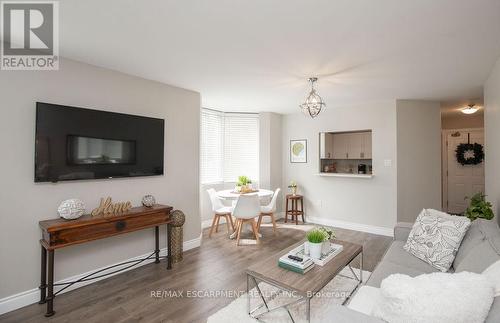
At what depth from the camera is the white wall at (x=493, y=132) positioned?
2.85 meters

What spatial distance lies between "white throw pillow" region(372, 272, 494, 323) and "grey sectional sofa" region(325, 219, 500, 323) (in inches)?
2.3

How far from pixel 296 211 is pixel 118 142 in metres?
3.85

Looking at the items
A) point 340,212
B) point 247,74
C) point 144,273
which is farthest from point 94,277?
point 340,212

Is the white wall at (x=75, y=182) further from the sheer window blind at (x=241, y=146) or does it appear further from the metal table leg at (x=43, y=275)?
the sheer window blind at (x=241, y=146)

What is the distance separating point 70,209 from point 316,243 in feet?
8.06

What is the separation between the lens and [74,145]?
2.73 m

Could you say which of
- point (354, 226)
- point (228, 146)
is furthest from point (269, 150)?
point (354, 226)

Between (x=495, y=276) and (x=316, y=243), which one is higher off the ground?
(x=495, y=276)

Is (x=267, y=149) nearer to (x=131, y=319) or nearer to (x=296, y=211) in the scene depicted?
(x=296, y=211)

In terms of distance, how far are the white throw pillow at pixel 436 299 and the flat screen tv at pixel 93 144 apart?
3017mm

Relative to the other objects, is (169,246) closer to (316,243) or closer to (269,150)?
(316,243)

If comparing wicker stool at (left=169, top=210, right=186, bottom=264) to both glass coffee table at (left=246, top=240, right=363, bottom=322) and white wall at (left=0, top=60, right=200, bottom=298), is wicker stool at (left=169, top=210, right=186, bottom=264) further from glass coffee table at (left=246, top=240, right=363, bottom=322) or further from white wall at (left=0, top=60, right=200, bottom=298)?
glass coffee table at (left=246, top=240, right=363, bottom=322)

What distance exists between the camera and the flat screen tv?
8.33ft

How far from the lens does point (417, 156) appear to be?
464 cm
